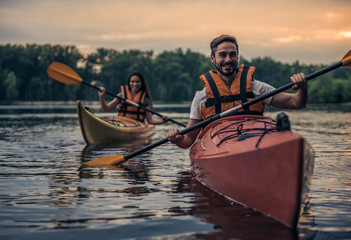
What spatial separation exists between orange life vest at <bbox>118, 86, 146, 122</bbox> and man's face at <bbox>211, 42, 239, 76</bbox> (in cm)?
555

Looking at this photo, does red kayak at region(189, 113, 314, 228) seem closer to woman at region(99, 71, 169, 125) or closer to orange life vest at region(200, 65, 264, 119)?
orange life vest at region(200, 65, 264, 119)

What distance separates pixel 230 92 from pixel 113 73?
262 ft

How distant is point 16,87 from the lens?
228ft

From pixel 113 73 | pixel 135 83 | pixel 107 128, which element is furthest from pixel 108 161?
pixel 113 73

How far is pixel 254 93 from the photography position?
16.1 feet

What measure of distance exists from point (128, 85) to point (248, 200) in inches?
283

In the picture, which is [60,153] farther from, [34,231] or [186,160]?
[34,231]

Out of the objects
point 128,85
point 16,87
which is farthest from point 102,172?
point 16,87

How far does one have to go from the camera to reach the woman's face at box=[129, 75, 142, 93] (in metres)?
10.3

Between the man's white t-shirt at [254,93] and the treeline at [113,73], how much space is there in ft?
203

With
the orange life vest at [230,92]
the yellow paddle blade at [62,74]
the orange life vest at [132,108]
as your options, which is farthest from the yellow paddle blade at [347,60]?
the orange life vest at [132,108]

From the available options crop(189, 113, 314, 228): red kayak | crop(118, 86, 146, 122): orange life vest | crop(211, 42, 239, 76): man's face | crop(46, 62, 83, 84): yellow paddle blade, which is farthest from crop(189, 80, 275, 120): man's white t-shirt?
crop(118, 86, 146, 122): orange life vest

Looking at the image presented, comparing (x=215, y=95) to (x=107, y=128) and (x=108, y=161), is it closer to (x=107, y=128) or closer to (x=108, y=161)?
(x=108, y=161)

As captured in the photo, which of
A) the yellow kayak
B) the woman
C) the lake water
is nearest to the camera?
the lake water
